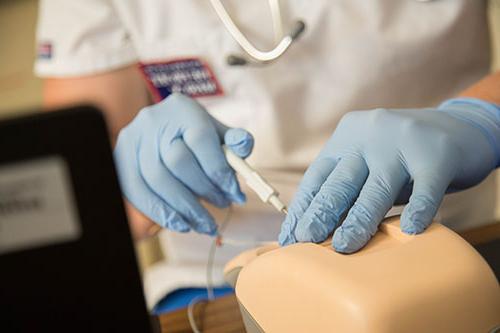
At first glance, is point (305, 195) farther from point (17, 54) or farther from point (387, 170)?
point (17, 54)

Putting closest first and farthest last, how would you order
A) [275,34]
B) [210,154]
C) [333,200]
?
[333,200], [210,154], [275,34]

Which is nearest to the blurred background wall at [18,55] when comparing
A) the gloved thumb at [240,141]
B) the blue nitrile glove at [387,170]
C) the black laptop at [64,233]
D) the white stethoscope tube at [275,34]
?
the white stethoscope tube at [275,34]

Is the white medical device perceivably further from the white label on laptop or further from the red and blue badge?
the white label on laptop

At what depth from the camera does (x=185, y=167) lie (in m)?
0.62

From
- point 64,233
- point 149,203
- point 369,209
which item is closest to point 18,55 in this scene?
point 149,203

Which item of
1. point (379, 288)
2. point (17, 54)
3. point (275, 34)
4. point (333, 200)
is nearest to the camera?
point (379, 288)

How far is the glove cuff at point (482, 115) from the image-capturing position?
0.60 m

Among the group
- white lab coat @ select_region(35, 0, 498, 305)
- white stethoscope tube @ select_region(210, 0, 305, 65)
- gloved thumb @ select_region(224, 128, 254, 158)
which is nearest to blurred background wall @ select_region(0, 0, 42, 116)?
white lab coat @ select_region(35, 0, 498, 305)

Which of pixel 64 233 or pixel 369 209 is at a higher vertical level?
pixel 64 233

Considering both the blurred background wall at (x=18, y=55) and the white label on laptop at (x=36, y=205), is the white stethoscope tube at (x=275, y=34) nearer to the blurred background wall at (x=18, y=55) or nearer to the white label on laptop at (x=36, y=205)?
the white label on laptop at (x=36, y=205)

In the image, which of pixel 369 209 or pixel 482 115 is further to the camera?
pixel 482 115

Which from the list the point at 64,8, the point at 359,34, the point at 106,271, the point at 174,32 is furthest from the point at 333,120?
the point at 106,271

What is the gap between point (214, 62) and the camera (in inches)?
30.4

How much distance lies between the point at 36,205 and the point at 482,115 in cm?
51
